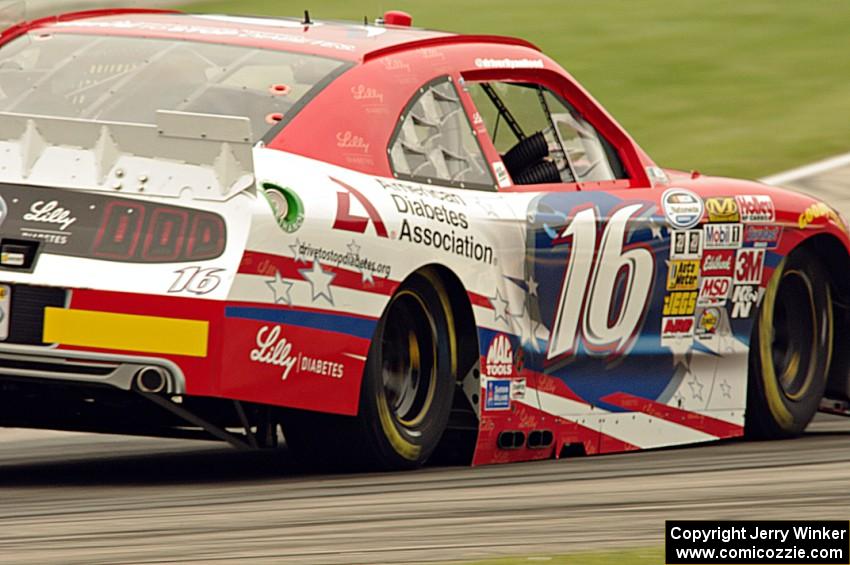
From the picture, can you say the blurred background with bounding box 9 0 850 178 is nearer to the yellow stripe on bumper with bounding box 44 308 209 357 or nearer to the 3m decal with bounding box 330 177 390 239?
the 3m decal with bounding box 330 177 390 239

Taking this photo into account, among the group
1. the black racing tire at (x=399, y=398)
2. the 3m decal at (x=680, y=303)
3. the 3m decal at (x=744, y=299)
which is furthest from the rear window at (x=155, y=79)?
the 3m decal at (x=744, y=299)

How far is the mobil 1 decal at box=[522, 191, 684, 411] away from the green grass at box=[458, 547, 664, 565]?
2.57 metres

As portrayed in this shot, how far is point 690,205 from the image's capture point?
8.81 m

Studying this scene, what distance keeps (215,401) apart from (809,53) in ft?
47.2

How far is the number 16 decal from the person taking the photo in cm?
820

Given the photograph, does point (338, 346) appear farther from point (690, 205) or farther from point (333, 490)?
point (690, 205)

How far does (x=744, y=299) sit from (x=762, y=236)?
0.95 ft

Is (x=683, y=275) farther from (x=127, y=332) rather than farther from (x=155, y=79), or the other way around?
(x=127, y=332)

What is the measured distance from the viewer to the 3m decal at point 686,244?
28.5ft

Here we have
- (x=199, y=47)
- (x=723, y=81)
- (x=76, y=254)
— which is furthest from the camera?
(x=723, y=81)

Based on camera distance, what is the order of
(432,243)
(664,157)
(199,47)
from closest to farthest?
1. (432,243)
2. (199,47)
3. (664,157)

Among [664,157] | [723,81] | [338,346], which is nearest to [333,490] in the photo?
[338,346]

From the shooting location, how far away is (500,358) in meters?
7.82

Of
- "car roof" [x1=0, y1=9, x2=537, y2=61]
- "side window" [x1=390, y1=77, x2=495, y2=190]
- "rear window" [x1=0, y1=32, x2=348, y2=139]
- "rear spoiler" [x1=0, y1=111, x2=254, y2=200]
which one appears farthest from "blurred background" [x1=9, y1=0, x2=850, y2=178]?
"rear spoiler" [x1=0, y1=111, x2=254, y2=200]
